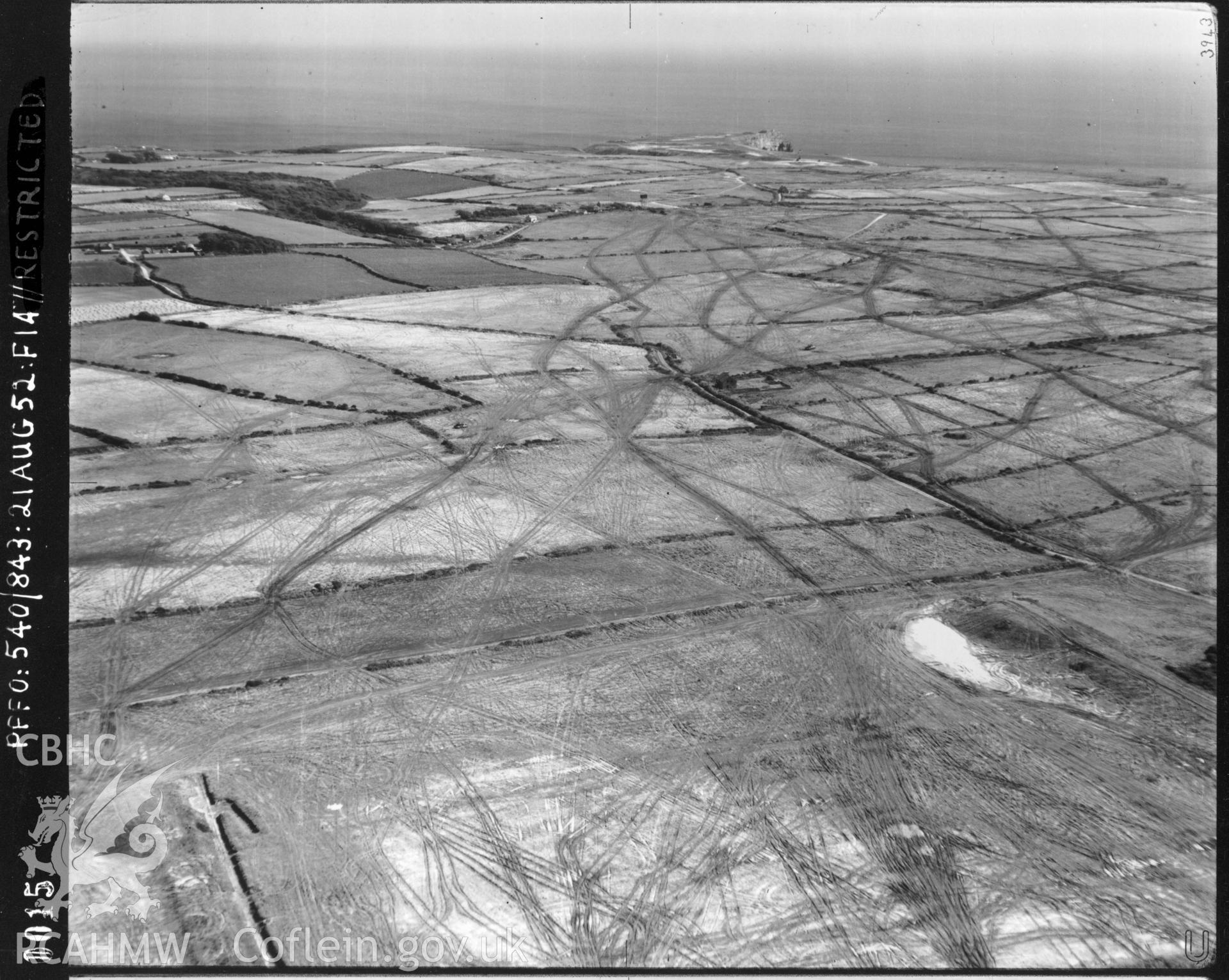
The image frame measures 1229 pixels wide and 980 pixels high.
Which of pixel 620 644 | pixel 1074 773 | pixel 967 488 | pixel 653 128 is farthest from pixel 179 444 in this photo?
pixel 653 128

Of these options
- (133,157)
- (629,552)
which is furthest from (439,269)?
(629,552)

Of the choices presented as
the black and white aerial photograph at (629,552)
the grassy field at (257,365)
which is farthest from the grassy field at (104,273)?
the grassy field at (257,365)

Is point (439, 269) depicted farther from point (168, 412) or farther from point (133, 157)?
point (168, 412)

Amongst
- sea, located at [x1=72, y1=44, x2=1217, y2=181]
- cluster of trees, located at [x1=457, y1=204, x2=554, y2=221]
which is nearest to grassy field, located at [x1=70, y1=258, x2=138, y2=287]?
sea, located at [x1=72, y1=44, x2=1217, y2=181]

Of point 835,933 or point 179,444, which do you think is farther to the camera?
point 179,444

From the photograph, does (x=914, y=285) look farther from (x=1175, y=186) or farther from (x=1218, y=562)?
(x=1218, y=562)

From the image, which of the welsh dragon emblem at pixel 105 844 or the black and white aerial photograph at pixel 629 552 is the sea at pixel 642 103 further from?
the welsh dragon emblem at pixel 105 844

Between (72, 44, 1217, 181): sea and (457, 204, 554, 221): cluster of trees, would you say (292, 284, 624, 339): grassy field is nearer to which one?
(72, 44, 1217, 181): sea
